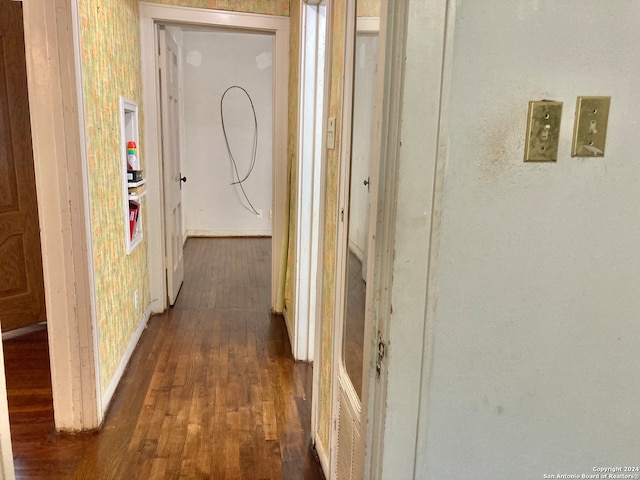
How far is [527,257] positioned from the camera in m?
0.92

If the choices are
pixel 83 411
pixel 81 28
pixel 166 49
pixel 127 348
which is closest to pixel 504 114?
pixel 81 28

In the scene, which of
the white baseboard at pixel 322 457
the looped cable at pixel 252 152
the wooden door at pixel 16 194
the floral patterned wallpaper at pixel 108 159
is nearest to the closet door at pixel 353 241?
the white baseboard at pixel 322 457

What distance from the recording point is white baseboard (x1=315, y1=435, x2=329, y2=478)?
190 cm

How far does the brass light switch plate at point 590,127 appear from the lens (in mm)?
879

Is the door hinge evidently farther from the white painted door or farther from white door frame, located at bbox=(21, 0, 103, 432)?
the white painted door

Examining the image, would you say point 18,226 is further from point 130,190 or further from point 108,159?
point 108,159

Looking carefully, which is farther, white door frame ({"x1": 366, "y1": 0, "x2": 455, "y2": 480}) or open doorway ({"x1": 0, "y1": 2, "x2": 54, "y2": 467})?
open doorway ({"x1": 0, "y1": 2, "x2": 54, "y2": 467})

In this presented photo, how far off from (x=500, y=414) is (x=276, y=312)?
2.84 metres

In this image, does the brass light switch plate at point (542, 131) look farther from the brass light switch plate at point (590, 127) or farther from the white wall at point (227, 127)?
the white wall at point (227, 127)

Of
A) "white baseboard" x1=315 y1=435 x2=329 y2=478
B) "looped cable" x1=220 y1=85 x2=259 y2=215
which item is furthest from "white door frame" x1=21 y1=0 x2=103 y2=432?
"looped cable" x1=220 y1=85 x2=259 y2=215

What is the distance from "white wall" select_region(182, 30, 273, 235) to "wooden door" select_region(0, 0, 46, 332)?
321cm

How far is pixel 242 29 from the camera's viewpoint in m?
3.38

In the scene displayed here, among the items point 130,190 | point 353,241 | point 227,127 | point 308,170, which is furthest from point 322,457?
point 227,127

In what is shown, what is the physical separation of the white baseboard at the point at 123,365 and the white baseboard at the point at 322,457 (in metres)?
1.01
